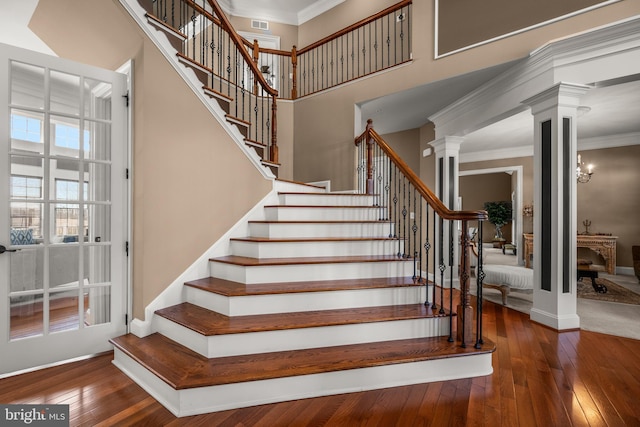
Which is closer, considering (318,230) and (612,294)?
(318,230)

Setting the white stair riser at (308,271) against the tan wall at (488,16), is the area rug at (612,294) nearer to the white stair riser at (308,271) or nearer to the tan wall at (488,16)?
the white stair riser at (308,271)

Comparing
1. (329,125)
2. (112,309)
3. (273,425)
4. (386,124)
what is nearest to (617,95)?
(386,124)

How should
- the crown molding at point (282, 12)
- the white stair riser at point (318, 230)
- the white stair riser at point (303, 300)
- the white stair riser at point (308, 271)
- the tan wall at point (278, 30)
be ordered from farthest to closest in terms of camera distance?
1. the tan wall at point (278, 30)
2. the crown molding at point (282, 12)
3. the white stair riser at point (318, 230)
4. the white stair riser at point (308, 271)
5. the white stair riser at point (303, 300)

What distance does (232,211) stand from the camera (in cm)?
341

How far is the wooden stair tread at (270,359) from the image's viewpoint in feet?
6.21

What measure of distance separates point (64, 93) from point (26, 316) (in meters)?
1.74

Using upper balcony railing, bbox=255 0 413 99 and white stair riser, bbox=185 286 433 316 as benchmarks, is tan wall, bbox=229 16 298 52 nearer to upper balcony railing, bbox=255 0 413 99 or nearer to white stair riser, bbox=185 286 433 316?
upper balcony railing, bbox=255 0 413 99

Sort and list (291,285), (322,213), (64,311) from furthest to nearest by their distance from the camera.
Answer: (322,213) → (291,285) → (64,311)

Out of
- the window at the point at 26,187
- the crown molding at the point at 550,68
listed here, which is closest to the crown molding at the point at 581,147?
the crown molding at the point at 550,68

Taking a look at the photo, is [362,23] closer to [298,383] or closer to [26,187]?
[26,187]

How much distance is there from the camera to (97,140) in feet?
8.76

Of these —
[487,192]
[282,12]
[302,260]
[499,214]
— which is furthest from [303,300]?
[487,192]

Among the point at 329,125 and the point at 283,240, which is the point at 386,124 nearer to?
the point at 329,125

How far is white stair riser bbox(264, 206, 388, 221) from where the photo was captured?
3.65 meters
